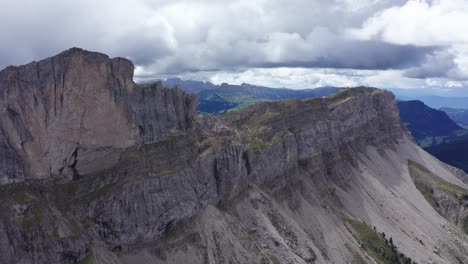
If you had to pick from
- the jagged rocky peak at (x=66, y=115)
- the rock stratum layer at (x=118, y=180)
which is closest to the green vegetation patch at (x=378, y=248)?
the rock stratum layer at (x=118, y=180)

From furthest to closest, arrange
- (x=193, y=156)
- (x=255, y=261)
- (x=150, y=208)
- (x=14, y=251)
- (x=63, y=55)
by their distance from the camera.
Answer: (x=193, y=156) < (x=255, y=261) < (x=150, y=208) < (x=63, y=55) < (x=14, y=251)

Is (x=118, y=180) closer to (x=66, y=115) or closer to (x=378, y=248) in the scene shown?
(x=66, y=115)

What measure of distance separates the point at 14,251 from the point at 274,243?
89.9 metres

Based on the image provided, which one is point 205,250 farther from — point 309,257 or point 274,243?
point 309,257

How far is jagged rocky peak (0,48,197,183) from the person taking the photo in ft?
395

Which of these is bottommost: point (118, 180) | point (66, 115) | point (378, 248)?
point (378, 248)

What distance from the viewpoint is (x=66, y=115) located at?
125125 mm

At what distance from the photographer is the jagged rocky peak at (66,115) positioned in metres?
120

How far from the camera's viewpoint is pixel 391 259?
19062 cm

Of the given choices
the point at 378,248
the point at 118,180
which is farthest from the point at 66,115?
the point at 378,248

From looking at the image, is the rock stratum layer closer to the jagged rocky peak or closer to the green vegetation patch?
the jagged rocky peak

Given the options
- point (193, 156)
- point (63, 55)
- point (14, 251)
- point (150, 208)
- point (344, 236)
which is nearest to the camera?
point (14, 251)

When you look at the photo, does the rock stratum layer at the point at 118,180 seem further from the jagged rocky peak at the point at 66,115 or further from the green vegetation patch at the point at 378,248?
the green vegetation patch at the point at 378,248

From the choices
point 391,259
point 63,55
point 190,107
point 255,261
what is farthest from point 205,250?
point 391,259
